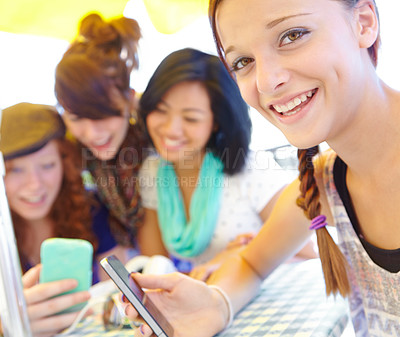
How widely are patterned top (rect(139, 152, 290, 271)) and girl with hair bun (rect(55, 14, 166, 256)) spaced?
221mm

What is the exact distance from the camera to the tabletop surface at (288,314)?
68 centimetres

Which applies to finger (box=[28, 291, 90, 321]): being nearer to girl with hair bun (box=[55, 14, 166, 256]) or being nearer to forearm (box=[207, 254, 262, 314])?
forearm (box=[207, 254, 262, 314])

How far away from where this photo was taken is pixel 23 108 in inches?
43.6

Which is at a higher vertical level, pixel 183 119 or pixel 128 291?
pixel 183 119

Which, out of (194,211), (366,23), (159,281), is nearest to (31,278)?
(159,281)

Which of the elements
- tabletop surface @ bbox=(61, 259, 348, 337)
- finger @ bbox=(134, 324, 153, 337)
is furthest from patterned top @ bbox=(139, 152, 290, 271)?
finger @ bbox=(134, 324, 153, 337)

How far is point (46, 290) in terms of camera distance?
814 millimetres

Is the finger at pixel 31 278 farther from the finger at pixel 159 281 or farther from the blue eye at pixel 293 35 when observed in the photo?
the blue eye at pixel 293 35

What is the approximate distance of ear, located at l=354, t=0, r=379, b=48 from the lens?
0.56m

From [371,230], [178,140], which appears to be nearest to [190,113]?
[178,140]

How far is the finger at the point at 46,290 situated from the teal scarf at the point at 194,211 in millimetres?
373

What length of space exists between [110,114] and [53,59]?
206 millimetres

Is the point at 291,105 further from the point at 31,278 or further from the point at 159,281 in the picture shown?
the point at 31,278

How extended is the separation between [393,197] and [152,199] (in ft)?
2.48
